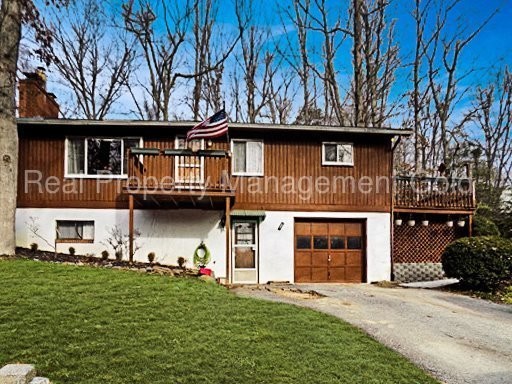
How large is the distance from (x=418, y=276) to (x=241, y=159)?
7.61 m

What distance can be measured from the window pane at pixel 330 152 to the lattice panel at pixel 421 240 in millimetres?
3438

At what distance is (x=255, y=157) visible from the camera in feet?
43.0

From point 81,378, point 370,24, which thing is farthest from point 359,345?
point 370,24

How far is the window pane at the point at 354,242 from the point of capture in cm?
1326

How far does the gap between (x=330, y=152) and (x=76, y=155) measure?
28.7 feet

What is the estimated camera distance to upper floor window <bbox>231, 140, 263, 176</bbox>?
1304 centimetres

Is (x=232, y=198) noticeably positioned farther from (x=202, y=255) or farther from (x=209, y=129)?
(x=209, y=129)

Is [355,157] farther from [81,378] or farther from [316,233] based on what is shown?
[81,378]

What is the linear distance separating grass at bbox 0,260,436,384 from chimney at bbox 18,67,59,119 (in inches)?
302

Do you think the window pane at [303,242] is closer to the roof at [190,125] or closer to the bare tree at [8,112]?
the roof at [190,125]

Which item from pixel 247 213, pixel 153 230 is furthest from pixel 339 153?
pixel 153 230

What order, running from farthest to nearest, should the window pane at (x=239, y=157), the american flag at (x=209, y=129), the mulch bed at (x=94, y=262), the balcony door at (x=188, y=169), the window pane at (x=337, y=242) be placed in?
1. the window pane at (x=337, y=242)
2. the window pane at (x=239, y=157)
3. the balcony door at (x=188, y=169)
4. the american flag at (x=209, y=129)
5. the mulch bed at (x=94, y=262)

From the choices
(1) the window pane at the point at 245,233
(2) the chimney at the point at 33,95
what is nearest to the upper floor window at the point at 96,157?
(2) the chimney at the point at 33,95

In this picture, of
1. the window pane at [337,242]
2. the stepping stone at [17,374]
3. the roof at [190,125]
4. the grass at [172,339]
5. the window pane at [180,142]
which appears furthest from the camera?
the window pane at [337,242]
